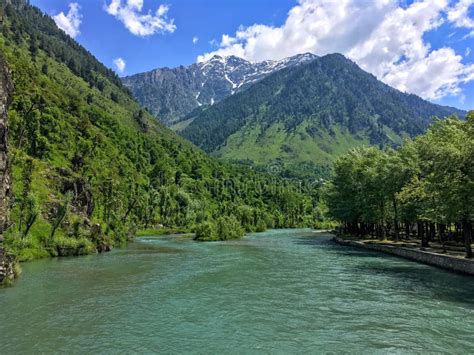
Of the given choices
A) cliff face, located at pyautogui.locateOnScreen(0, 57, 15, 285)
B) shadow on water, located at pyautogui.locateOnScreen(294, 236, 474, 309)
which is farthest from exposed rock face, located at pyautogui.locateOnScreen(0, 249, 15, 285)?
shadow on water, located at pyautogui.locateOnScreen(294, 236, 474, 309)

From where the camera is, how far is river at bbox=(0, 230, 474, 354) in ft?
85.4

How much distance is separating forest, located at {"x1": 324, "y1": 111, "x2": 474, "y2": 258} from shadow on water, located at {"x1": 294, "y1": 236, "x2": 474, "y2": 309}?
6.49 metres

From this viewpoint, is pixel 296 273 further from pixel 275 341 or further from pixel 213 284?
pixel 275 341

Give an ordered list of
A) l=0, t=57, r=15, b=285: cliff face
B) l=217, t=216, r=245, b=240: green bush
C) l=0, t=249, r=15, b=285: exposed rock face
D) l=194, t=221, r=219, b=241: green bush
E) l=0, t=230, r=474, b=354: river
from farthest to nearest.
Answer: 1. l=217, t=216, r=245, b=240: green bush
2. l=194, t=221, r=219, b=241: green bush
3. l=0, t=57, r=15, b=285: cliff face
4. l=0, t=249, r=15, b=285: exposed rock face
5. l=0, t=230, r=474, b=354: river

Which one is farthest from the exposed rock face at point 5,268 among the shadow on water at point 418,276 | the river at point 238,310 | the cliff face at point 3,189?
the shadow on water at point 418,276

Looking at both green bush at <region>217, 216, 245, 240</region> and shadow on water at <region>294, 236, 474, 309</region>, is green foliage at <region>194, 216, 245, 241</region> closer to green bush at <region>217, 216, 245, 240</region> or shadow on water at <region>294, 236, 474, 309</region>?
green bush at <region>217, 216, 245, 240</region>

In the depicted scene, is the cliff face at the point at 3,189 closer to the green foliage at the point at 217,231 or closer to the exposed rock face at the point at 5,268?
the exposed rock face at the point at 5,268

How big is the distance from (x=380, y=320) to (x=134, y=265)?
4416 cm

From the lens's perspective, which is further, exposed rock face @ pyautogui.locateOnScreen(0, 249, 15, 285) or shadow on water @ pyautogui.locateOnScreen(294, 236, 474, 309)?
exposed rock face @ pyautogui.locateOnScreen(0, 249, 15, 285)

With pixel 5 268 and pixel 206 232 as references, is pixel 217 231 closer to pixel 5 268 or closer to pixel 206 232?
pixel 206 232

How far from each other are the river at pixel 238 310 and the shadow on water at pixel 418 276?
131mm

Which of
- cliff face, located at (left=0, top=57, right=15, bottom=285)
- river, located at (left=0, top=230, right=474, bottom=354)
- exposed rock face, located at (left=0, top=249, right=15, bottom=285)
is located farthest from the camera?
cliff face, located at (left=0, top=57, right=15, bottom=285)

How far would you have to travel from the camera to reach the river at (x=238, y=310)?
26.0 metres

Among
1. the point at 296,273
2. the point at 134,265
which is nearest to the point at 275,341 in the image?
the point at 296,273
